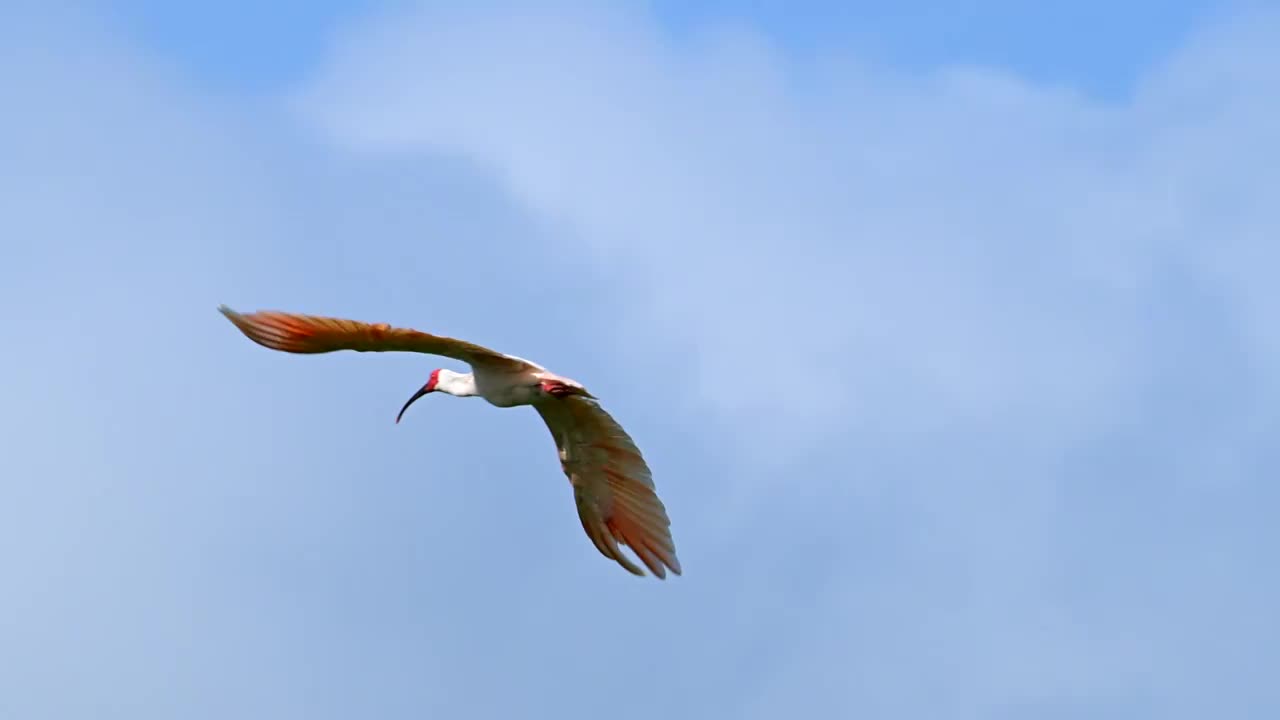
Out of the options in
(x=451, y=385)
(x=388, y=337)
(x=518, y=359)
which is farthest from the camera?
(x=451, y=385)

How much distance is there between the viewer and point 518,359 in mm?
16250

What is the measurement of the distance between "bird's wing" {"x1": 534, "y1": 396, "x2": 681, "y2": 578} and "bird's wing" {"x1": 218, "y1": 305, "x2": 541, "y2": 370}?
6.56 ft

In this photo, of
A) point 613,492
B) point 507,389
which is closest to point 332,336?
point 507,389

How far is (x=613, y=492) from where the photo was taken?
1800 cm

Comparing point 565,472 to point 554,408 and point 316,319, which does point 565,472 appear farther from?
point 316,319

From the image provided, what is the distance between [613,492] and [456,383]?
177cm

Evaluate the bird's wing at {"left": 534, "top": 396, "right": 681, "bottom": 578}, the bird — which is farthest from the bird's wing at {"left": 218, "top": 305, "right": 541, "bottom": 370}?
the bird's wing at {"left": 534, "top": 396, "right": 681, "bottom": 578}

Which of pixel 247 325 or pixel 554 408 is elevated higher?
pixel 554 408

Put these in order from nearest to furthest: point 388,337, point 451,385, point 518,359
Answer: point 388,337 → point 518,359 → point 451,385

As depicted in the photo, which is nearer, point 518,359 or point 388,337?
point 388,337

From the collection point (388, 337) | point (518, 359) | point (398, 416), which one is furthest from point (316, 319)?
point (398, 416)

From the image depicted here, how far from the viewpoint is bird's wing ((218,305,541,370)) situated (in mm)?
14875

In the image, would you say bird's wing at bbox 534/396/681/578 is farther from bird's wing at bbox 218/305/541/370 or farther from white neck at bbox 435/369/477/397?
bird's wing at bbox 218/305/541/370

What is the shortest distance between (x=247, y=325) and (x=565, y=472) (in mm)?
3610
